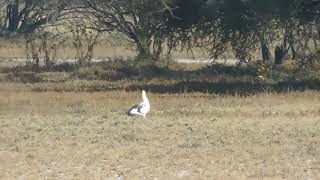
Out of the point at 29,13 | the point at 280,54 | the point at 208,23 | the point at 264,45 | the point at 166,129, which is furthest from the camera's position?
the point at 29,13

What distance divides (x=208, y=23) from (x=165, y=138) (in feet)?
51.4

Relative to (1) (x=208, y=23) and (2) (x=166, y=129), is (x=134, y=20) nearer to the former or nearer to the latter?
(1) (x=208, y=23)

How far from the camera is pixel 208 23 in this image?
2966 centimetres

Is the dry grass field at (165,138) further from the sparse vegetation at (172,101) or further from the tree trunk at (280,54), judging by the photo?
the tree trunk at (280,54)

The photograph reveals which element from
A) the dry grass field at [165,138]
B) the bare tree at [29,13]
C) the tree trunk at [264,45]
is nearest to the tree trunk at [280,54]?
the tree trunk at [264,45]

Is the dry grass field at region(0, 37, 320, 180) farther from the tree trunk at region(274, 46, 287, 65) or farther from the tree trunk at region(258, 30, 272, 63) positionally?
the tree trunk at region(274, 46, 287, 65)

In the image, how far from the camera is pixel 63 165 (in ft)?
38.8

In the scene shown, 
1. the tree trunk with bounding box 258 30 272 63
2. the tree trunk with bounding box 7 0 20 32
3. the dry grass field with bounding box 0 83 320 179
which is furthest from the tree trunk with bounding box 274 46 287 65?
the tree trunk with bounding box 7 0 20 32

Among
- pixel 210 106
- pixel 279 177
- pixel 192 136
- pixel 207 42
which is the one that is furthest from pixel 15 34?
pixel 279 177

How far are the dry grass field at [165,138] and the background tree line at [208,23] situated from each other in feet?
13.9

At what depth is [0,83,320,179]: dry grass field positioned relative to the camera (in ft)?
37.3

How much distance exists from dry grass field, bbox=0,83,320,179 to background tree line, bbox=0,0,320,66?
13.9 feet

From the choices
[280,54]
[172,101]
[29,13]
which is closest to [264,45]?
[280,54]

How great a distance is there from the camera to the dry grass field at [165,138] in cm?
1138
